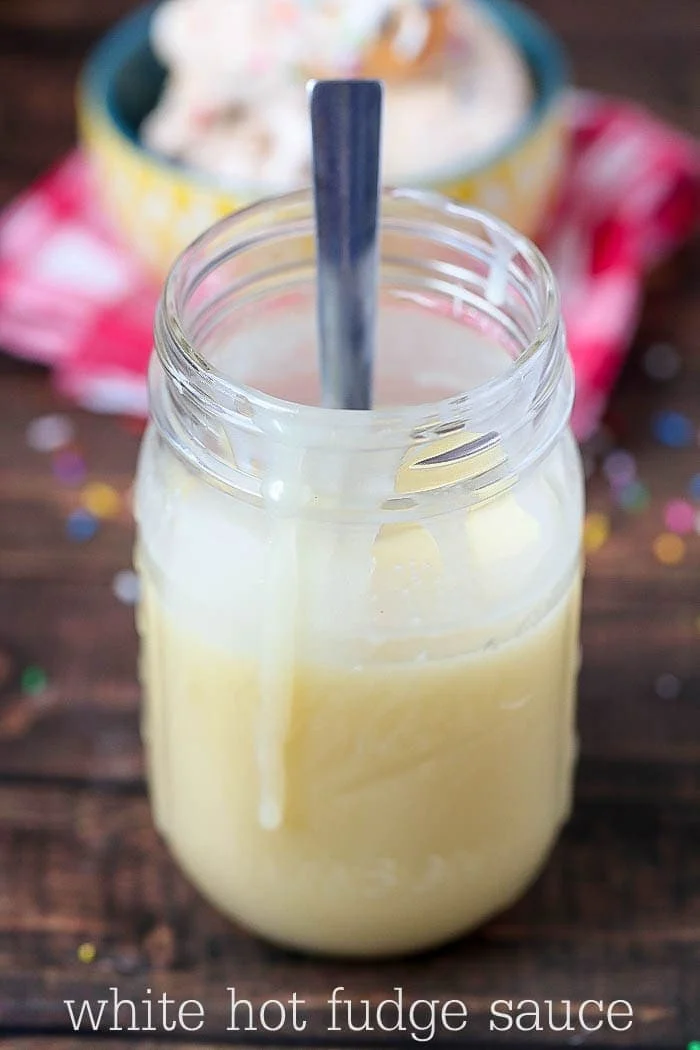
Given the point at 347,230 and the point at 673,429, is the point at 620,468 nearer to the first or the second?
the point at 673,429

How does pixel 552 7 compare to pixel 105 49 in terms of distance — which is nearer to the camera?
pixel 105 49

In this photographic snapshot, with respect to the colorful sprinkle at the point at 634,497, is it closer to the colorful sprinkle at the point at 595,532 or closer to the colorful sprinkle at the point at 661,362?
the colorful sprinkle at the point at 595,532

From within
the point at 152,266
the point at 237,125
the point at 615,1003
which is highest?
the point at 237,125

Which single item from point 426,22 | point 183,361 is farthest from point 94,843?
point 426,22

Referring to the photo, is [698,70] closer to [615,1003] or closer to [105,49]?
[105,49]

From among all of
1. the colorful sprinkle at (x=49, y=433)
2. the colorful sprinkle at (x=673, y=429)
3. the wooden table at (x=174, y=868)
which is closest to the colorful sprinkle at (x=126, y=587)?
the wooden table at (x=174, y=868)

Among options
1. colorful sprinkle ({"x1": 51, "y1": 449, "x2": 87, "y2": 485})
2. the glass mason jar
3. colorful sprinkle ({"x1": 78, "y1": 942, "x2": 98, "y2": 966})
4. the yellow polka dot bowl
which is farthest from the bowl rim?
colorful sprinkle ({"x1": 78, "y1": 942, "x2": 98, "y2": 966})

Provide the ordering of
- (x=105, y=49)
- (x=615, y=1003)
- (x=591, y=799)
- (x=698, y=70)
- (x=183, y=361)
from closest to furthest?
(x=183, y=361)
(x=615, y=1003)
(x=591, y=799)
(x=105, y=49)
(x=698, y=70)
